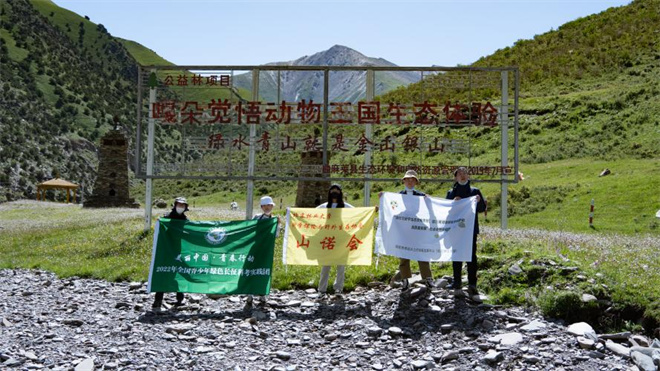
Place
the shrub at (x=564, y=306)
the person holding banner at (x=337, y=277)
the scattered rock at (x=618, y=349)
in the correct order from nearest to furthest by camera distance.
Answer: the scattered rock at (x=618, y=349), the shrub at (x=564, y=306), the person holding banner at (x=337, y=277)

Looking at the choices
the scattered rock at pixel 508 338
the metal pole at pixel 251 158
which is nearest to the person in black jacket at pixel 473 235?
the scattered rock at pixel 508 338

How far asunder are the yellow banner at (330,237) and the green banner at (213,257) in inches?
26.4

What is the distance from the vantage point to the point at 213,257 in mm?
13812

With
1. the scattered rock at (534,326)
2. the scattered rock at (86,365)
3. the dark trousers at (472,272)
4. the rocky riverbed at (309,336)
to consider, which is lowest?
the scattered rock at (86,365)

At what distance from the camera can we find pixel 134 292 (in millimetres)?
15336

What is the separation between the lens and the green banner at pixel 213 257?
44.3ft

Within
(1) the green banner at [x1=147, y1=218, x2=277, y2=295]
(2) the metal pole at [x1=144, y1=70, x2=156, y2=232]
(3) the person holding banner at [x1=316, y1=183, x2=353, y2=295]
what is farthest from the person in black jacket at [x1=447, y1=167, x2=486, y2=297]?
(2) the metal pole at [x1=144, y1=70, x2=156, y2=232]

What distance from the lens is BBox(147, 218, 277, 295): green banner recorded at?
531 inches

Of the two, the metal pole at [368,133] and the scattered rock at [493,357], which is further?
the metal pole at [368,133]

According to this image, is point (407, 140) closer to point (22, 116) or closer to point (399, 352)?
point (399, 352)

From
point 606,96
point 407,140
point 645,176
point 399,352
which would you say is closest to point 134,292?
point 399,352

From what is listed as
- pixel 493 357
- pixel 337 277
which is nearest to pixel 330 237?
pixel 337 277

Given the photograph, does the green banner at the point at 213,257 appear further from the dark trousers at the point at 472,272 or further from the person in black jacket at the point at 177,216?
the dark trousers at the point at 472,272

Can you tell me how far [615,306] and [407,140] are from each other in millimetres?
9335
